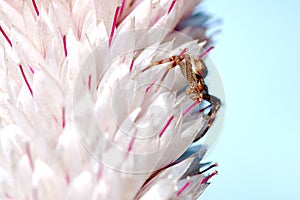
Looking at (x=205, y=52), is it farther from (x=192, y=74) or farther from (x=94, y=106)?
(x=94, y=106)

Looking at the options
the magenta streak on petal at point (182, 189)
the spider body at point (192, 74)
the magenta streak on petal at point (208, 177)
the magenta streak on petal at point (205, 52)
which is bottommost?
the magenta streak on petal at point (182, 189)

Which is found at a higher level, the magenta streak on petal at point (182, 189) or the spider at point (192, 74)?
the spider at point (192, 74)

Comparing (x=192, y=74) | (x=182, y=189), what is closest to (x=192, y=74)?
(x=192, y=74)

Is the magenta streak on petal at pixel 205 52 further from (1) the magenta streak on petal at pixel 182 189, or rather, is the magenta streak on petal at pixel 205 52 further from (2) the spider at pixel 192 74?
(1) the magenta streak on petal at pixel 182 189

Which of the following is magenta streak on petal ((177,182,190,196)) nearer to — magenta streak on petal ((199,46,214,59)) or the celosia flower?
the celosia flower

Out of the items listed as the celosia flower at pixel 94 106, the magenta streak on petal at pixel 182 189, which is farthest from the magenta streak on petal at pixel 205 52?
the magenta streak on petal at pixel 182 189

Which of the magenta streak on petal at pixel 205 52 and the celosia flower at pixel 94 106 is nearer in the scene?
the celosia flower at pixel 94 106

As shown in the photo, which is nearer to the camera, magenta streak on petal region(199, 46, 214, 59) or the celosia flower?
the celosia flower

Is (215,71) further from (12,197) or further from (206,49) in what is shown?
(12,197)

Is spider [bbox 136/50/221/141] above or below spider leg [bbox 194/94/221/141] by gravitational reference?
above

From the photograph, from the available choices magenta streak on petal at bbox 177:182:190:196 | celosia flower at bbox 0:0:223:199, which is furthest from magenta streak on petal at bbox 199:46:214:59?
magenta streak on petal at bbox 177:182:190:196
